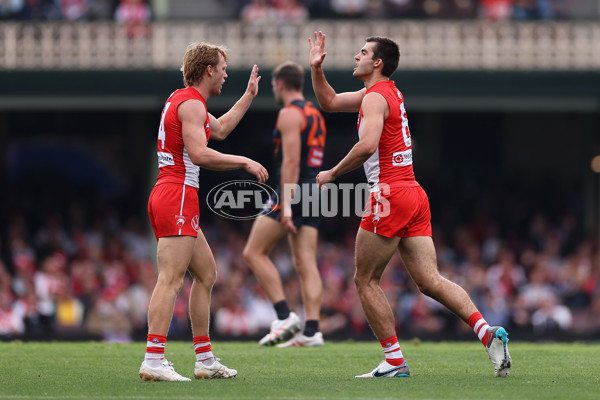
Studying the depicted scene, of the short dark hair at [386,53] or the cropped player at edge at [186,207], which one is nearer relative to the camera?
the cropped player at edge at [186,207]

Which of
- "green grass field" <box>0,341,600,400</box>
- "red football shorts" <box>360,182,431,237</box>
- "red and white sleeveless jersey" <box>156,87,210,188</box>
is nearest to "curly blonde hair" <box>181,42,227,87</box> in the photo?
"red and white sleeveless jersey" <box>156,87,210,188</box>

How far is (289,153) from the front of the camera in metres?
11.0

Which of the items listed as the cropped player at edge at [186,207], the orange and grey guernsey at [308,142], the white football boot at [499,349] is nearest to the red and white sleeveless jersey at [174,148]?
the cropped player at edge at [186,207]

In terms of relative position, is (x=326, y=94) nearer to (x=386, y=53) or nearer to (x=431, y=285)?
(x=386, y=53)

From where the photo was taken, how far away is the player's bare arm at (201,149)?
770cm

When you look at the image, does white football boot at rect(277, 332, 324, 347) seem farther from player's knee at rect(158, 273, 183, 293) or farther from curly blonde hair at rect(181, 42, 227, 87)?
curly blonde hair at rect(181, 42, 227, 87)

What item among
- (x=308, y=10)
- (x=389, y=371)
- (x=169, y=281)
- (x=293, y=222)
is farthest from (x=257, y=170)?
(x=308, y=10)

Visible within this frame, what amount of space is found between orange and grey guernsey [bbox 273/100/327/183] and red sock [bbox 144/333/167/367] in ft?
12.1

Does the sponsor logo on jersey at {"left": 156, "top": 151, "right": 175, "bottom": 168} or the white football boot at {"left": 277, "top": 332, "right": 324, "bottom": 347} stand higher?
the sponsor logo on jersey at {"left": 156, "top": 151, "right": 175, "bottom": 168}

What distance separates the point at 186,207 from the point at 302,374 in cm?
171

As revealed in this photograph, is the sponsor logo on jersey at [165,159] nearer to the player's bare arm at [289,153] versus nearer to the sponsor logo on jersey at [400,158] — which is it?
the sponsor logo on jersey at [400,158]

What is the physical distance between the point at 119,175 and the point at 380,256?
16.1 meters

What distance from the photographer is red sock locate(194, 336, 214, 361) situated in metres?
8.20

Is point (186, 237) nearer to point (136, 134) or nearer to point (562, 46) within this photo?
point (562, 46)
